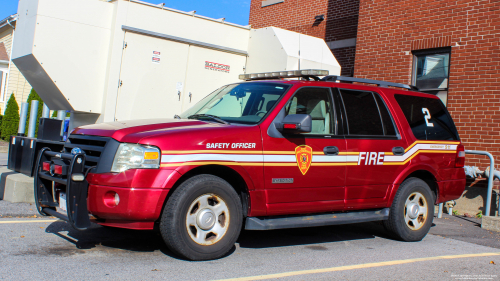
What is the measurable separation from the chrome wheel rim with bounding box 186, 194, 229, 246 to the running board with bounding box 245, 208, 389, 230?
1.11 ft

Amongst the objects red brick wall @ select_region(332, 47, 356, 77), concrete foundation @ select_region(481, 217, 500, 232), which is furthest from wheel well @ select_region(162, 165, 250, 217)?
red brick wall @ select_region(332, 47, 356, 77)

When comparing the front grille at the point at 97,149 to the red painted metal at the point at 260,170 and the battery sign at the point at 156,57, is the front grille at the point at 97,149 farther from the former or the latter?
the battery sign at the point at 156,57

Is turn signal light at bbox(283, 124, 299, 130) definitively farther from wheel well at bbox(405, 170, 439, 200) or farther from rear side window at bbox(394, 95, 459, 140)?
wheel well at bbox(405, 170, 439, 200)

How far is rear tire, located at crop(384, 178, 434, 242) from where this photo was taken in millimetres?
6219

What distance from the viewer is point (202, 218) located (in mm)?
4566

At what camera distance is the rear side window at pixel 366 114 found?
584 centimetres

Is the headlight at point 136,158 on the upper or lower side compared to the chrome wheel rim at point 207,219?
upper

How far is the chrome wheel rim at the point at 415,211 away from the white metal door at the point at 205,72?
4.23 meters

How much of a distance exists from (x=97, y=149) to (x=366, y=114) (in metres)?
3.28

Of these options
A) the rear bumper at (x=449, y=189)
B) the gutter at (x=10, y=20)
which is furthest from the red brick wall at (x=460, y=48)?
the gutter at (x=10, y=20)

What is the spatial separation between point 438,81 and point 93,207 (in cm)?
823

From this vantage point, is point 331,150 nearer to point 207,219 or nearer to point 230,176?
point 230,176

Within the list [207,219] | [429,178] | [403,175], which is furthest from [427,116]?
[207,219]

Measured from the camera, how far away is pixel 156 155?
4332 mm
